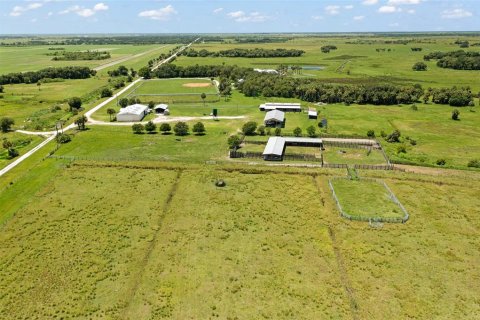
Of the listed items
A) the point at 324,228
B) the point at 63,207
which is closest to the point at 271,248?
the point at 324,228

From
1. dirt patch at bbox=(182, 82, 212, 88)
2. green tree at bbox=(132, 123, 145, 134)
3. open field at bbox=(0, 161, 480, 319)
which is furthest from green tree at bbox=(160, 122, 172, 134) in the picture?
dirt patch at bbox=(182, 82, 212, 88)

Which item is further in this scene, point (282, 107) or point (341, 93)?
point (341, 93)

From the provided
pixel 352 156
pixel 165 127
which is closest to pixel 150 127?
pixel 165 127

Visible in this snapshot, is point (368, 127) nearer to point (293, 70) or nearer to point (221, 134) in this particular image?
point (221, 134)

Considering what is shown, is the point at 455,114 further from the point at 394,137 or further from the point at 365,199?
the point at 365,199

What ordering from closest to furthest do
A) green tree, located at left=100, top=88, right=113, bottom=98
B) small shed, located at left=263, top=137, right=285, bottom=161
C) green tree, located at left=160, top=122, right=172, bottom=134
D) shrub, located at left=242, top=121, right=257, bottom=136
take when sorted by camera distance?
small shed, located at left=263, top=137, right=285, bottom=161, shrub, located at left=242, top=121, right=257, bottom=136, green tree, located at left=160, top=122, right=172, bottom=134, green tree, located at left=100, top=88, right=113, bottom=98

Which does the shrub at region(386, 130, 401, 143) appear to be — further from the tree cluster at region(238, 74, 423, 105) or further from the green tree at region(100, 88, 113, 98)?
the green tree at region(100, 88, 113, 98)
